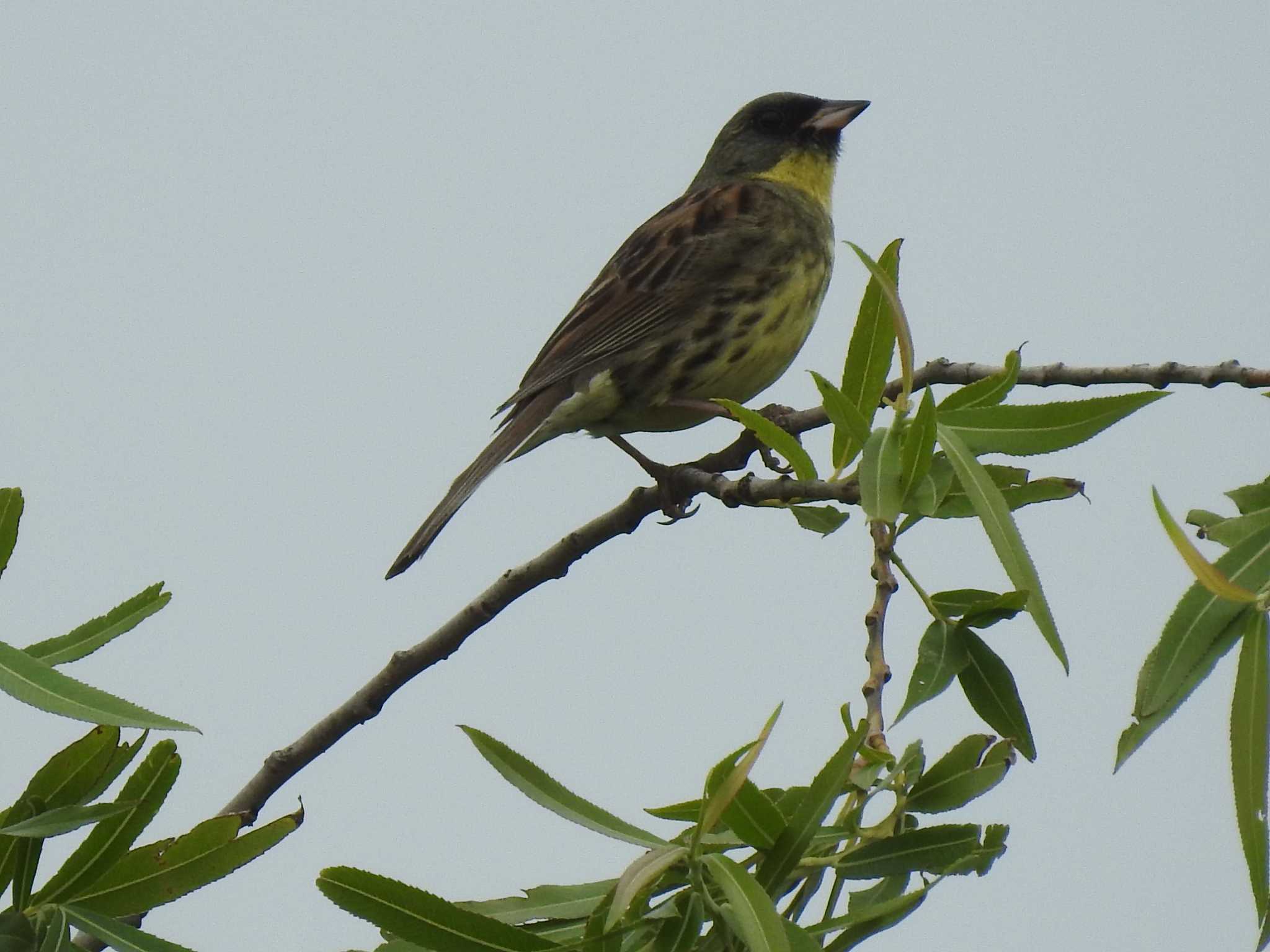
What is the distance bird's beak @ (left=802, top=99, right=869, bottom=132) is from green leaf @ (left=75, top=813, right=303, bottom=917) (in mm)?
4955

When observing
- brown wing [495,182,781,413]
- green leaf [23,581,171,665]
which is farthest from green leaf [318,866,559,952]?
brown wing [495,182,781,413]

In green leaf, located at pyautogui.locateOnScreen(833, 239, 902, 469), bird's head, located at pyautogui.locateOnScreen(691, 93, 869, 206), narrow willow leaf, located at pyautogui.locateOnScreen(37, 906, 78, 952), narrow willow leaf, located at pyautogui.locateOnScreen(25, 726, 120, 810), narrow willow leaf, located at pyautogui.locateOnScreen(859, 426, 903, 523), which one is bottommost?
narrow willow leaf, located at pyautogui.locateOnScreen(37, 906, 78, 952)

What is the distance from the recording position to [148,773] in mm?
2184

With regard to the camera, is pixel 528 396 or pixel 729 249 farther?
pixel 729 249

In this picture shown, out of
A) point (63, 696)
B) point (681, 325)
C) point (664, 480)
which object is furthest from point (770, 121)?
point (63, 696)

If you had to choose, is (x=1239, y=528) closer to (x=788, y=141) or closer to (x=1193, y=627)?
(x=1193, y=627)

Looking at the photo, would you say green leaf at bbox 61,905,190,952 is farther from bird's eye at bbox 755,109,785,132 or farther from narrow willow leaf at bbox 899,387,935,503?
bird's eye at bbox 755,109,785,132

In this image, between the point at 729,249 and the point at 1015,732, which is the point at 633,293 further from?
the point at 1015,732

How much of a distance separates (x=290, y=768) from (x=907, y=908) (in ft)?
4.89

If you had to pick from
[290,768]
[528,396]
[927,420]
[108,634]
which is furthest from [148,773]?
[528,396]

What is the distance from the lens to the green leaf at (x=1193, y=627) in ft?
6.91

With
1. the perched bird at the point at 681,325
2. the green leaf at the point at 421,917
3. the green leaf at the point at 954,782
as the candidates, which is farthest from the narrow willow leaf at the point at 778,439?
the perched bird at the point at 681,325

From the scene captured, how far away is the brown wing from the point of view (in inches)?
213

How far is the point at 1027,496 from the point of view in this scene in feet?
8.11
